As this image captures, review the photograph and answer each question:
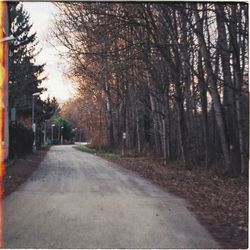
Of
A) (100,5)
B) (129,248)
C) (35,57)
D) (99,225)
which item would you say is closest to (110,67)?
(35,57)

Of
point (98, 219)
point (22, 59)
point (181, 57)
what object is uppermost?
point (181, 57)

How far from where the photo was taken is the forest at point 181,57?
12117mm

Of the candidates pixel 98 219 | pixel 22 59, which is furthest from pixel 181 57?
pixel 98 219

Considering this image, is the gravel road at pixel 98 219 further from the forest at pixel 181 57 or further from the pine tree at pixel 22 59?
the pine tree at pixel 22 59

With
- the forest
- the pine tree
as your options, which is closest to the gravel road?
the forest

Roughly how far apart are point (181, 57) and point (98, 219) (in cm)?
1085

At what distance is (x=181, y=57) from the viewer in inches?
682

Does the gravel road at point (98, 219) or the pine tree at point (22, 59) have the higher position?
the pine tree at point (22, 59)

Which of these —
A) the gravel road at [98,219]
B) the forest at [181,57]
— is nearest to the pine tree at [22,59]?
the forest at [181,57]

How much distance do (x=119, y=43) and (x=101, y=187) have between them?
6.22m

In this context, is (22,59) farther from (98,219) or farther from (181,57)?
(98,219)

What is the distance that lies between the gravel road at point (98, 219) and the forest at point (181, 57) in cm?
275

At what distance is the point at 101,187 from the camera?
Answer: 12109 millimetres

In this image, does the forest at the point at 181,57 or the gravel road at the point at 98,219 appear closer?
the gravel road at the point at 98,219
